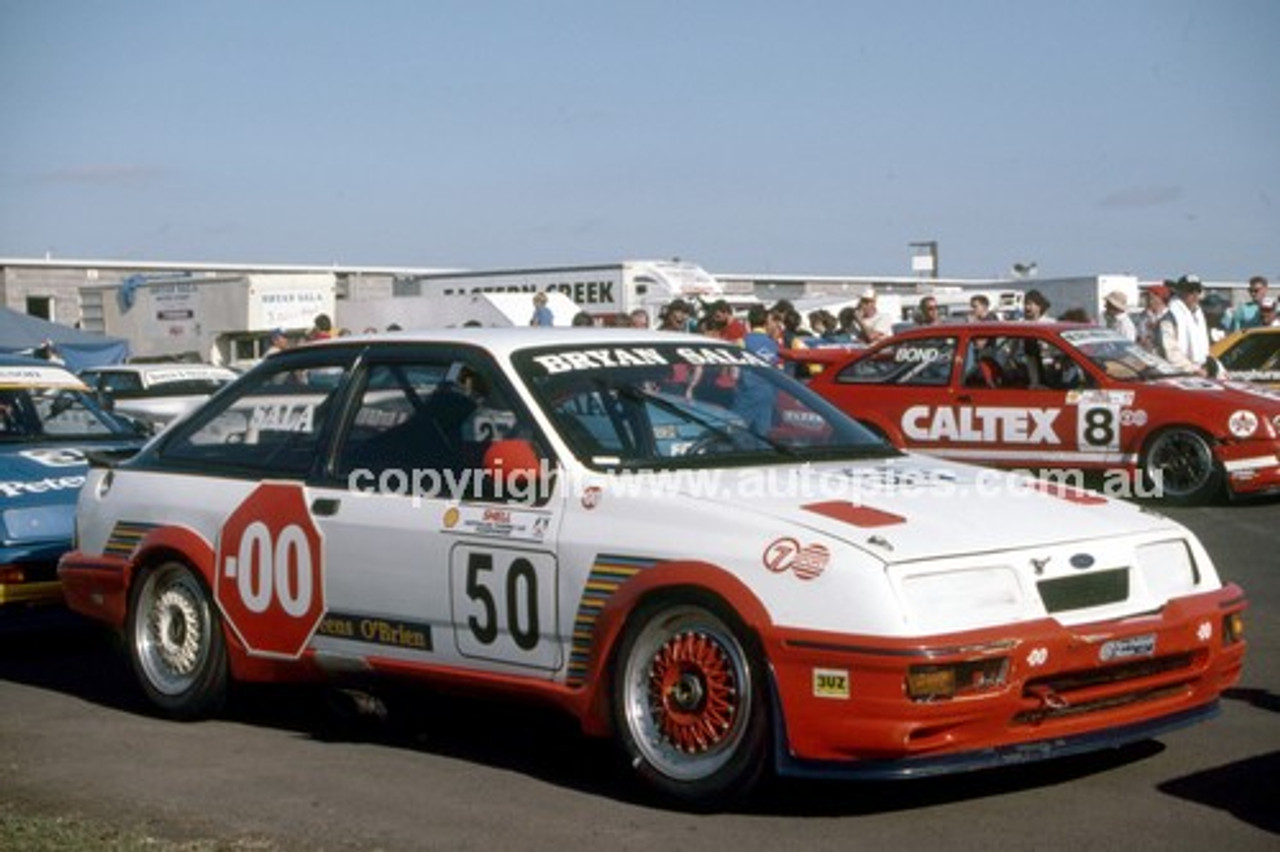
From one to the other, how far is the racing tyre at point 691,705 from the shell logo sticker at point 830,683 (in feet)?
0.65

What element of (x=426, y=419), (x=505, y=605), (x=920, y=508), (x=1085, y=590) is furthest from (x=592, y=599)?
(x=1085, y=590)

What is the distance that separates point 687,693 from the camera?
215 inches

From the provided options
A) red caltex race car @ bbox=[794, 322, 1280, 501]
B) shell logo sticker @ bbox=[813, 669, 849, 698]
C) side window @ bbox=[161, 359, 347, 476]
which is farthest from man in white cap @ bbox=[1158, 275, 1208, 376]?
shell logo sticker @ bbox=[813, 669, 849, 698]

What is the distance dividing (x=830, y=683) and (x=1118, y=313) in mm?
13344

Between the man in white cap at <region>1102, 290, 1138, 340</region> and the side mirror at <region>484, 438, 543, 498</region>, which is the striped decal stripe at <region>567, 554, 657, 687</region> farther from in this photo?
the man in white cap at <region>1102, 290, 1138, 340</region>

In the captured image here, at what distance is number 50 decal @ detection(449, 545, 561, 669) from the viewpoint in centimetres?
586

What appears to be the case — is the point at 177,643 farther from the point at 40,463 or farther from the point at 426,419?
the point at 40,463

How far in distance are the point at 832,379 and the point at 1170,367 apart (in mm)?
2742

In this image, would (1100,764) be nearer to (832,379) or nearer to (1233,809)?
(1233,809)

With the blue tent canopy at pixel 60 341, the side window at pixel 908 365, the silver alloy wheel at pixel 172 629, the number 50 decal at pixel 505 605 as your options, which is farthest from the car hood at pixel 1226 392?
the blue tent canopy at pixel 60 341

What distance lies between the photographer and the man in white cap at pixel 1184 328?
1636 centimetres

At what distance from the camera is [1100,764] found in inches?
232

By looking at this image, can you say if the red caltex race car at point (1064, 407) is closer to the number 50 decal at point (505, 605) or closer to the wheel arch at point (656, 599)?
the number 50 decal at point (505, 605)

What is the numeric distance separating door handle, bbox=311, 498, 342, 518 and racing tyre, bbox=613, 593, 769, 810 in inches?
57.1
